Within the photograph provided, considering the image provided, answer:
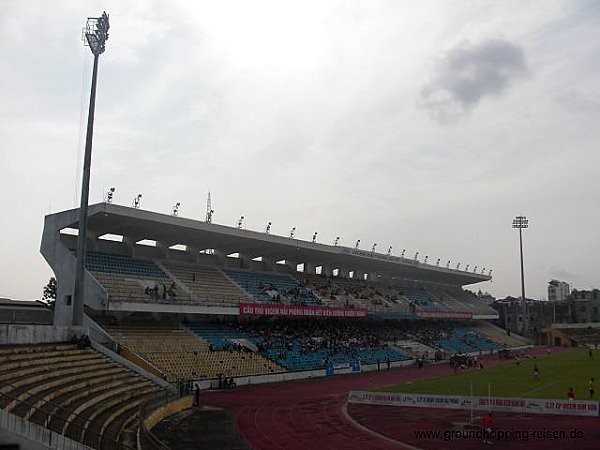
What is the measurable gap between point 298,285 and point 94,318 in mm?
25257

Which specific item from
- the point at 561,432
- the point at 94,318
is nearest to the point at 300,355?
the point at 94,318

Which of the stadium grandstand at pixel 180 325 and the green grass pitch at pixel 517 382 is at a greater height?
the stadium grandstand at pixel 180 325

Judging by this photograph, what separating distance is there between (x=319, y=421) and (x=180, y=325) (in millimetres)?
19995

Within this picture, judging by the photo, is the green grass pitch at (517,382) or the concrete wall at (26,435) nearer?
the concrete wall at (26,435)

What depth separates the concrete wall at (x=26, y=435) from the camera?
A: 14062 millimetres

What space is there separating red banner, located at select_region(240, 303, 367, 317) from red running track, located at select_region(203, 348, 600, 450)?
769 centimetres

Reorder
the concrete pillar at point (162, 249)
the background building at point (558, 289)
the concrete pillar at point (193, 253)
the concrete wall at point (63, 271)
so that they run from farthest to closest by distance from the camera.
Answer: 1. the background building at point (558, 289)
2. the concrete pillar at point (193, 253)
3. the concrete pillar at point (162, 249)
4. the concrete wall at point (63, 271)

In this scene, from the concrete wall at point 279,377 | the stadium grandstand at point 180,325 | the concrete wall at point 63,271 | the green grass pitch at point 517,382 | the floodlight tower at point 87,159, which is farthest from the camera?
the concrete wall at point 279,377

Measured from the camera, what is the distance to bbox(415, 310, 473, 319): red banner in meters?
71.8

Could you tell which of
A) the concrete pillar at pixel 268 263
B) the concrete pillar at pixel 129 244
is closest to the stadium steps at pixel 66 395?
the concrete pillar at pixel 129 244

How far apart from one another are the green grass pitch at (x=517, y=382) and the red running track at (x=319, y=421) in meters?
4.50

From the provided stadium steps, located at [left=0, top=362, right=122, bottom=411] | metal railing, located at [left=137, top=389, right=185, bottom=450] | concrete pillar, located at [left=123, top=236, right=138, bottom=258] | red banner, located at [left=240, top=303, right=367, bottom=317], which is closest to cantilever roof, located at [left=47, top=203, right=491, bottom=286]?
concrete pillar, located at [left=123, top=236, right=138, bottom=258]

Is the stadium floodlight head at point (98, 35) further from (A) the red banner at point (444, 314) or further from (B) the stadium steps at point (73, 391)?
(A) the red banner at point (444, 314)

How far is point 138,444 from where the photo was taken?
1931 centimetres
